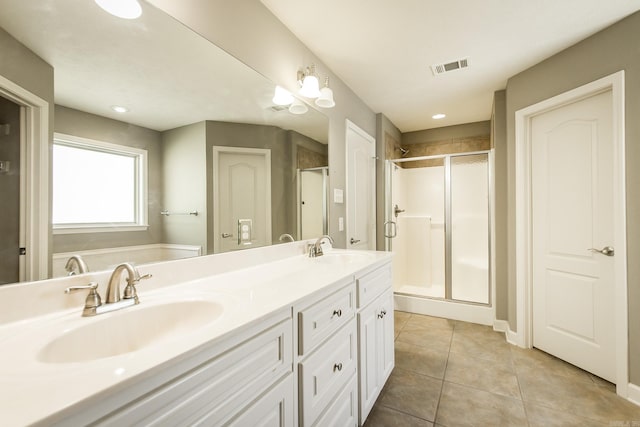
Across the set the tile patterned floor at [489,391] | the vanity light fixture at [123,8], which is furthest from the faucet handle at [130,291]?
the tile patterned floor at [489,391]

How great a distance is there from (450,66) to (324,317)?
2.28 metres

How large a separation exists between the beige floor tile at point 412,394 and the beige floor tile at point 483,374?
0.59ft

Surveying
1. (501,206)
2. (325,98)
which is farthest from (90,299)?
(501,206)

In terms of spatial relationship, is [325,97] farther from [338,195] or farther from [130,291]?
[130,291]

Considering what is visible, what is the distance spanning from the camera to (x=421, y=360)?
7.16ft

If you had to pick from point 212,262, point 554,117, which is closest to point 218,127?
point 212,262

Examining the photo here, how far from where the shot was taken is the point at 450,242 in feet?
10.5

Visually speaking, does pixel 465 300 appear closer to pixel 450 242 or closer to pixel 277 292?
pixel 450 242

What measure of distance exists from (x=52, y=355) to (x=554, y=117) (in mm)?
3093

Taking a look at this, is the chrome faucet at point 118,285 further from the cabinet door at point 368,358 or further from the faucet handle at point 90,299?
the cabinet door at point 368,358

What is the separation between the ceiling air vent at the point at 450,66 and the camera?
2.24 meters

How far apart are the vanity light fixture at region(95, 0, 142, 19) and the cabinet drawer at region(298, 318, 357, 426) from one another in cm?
136

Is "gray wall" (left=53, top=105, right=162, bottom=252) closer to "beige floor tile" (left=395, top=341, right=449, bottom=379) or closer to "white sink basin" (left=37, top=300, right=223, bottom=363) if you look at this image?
"white sink basin" (left=37, top=300, right=223, bottom=363)

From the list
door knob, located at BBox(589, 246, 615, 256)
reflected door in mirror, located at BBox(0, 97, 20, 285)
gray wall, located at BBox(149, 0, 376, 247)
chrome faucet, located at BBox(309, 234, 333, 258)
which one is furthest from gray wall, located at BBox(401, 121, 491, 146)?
reflected door in mirror, located at BBox(0, 97, 20, 285)
